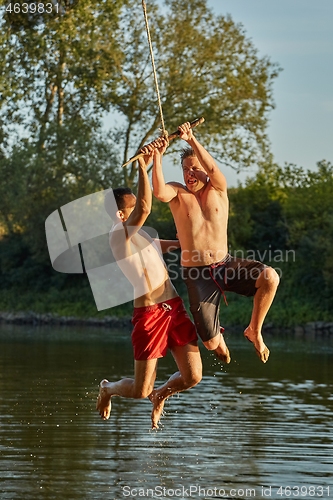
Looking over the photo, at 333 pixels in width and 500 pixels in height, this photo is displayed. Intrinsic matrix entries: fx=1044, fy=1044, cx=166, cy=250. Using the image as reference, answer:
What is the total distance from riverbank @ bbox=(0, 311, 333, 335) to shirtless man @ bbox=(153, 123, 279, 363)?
24.8 m

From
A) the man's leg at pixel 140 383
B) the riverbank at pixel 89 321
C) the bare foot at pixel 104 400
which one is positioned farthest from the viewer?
the riverbank at pixel 89 321

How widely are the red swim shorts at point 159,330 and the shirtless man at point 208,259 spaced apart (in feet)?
0.47

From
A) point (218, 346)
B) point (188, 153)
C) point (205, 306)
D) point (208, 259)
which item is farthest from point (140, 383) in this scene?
point (188, 153)

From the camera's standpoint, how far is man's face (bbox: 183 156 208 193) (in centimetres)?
923

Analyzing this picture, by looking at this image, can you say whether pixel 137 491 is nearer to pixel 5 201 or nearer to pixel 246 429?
pixel 246 429

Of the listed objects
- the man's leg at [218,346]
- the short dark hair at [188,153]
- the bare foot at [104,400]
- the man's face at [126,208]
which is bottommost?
the bare foot at [104,400]

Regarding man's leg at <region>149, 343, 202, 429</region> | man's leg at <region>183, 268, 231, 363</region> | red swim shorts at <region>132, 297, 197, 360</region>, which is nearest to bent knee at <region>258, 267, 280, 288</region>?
Answer: man's leg at <region>183, 268, 231, 363</region>

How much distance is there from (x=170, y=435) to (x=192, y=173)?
13.4 feet

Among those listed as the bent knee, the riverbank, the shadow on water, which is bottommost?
the riverbank

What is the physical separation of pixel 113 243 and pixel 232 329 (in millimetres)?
25272

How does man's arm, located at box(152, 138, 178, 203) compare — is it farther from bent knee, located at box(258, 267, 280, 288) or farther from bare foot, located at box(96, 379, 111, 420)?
bare foot, located at box(96, 379, 111, 420)

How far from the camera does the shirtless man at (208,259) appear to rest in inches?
362

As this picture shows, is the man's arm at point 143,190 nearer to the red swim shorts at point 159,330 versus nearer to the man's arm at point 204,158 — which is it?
the man's arm at point 204,158

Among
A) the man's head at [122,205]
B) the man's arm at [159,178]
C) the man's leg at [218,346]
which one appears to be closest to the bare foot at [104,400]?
the man's leg at [218,346]
